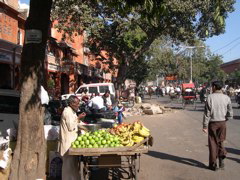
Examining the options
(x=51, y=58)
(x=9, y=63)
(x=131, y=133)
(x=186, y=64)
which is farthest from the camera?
(x=186, y=64)

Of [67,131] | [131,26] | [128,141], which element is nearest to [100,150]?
[128,141]

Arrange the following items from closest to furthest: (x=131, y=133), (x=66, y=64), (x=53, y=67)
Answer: (x=131, y=133)
(x=53, y=67)
(x=66, y=64)

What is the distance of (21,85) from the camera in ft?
17.9

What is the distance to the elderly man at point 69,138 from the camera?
5.71 meters

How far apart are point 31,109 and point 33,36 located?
3.86 feet

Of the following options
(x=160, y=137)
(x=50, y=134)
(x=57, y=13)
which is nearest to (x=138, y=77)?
(x=57, y=13)

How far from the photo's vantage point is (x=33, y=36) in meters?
5.43

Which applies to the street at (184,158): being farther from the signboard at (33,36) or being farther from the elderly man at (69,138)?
the signboard at (33,36)

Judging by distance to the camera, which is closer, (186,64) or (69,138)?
(69,138)

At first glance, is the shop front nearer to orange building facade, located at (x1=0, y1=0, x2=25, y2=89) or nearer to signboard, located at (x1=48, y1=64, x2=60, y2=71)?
orange building facade, located at (x1=0, y1=0, x2=25, y2=89)

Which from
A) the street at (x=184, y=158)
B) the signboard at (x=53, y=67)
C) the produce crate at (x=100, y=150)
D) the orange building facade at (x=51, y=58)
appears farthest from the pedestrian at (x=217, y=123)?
the signboard at (x=53, y=67)

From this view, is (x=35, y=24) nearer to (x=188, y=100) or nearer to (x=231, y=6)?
(x=188, y=100)

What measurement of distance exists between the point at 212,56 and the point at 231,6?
37.7m

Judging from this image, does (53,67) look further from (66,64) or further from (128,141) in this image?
(128,141)
